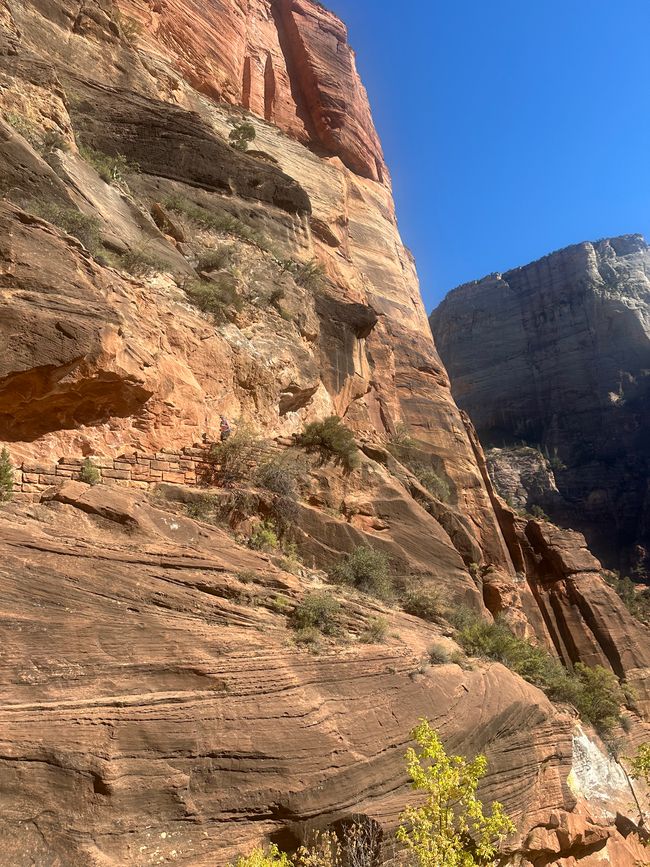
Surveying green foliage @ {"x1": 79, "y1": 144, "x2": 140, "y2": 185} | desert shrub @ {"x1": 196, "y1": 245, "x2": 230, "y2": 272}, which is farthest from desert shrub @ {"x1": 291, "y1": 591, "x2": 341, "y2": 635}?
green foliage @ {"x1": 79, "y1": 144, "x2": 140, "y2": 185}

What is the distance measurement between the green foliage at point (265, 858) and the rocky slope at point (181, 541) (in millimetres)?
161

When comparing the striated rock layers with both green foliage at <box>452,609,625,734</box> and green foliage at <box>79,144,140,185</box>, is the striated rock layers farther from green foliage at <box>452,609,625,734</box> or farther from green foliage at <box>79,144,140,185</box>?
green foliage at <box>79,144,140,185</box>

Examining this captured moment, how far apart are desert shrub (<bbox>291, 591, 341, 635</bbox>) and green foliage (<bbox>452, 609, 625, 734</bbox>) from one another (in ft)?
12.6

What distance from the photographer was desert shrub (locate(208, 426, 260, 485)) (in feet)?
34.1

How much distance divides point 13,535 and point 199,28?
97.5ft

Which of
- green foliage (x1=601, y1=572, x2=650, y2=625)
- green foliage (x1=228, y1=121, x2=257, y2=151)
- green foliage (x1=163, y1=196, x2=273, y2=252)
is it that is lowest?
green foliage (x1=601, y1=572, x2=650, y2=625)

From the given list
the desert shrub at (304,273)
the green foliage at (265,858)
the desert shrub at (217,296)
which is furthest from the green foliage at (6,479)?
the desert shrub at (304,273)

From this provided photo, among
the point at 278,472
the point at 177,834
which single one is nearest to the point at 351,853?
the point at 177,834

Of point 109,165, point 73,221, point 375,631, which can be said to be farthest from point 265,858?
point 109,165

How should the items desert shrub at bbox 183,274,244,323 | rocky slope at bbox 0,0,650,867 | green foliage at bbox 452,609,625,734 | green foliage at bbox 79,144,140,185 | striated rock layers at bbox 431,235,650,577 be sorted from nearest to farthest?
rocky slope at bbox 0,0,650,867 < green foliage at bbox 452,609,625,734 < desert shrub at bbox 183,274,244,323 < green foliage at bbox 79,144,140,185 < striated rock layers at bbox 431,235,650,577

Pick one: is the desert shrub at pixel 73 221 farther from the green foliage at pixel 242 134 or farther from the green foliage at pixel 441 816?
the green foliage at pixel 242 134

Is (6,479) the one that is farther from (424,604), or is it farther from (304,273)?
(304,273)

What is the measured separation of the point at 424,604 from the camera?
36.4 feet

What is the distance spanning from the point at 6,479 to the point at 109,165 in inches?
415
